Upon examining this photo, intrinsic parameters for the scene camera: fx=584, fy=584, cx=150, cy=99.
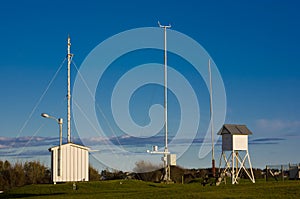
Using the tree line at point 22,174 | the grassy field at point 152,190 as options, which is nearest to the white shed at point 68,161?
the grassy field at point 152,190

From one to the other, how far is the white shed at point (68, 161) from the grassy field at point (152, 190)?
102 inches

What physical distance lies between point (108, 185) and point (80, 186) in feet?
9.64

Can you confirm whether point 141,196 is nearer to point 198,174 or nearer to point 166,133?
point 166,133

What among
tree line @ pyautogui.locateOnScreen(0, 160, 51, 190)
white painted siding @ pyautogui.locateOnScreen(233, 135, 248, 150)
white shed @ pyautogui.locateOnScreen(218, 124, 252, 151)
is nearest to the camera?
white shed @ pyautogui.locateOnScreen(218, 124, 252, 151)

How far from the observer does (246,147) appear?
2458 inches

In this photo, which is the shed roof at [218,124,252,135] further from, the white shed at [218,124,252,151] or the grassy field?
the grassy field

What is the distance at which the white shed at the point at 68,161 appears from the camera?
2190 inches

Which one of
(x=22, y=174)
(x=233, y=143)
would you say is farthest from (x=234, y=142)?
(x=22, y=174)

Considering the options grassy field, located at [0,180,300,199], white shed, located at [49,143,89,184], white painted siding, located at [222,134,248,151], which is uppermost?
white painted siding, located at [222,134,248,151]

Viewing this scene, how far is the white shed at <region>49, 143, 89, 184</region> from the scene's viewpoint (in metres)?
55.6

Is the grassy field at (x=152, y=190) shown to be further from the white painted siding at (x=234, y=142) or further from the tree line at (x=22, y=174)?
the tree line at (x=22, y=174)

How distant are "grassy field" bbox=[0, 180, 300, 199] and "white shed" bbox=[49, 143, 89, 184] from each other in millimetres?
2583

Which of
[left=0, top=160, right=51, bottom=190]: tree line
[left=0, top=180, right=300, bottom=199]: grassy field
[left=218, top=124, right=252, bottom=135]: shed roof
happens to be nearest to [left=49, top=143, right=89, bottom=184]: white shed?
[left=0, top=180, right=300, bottom=199]: grassy field

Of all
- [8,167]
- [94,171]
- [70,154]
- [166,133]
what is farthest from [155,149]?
[8,167]
